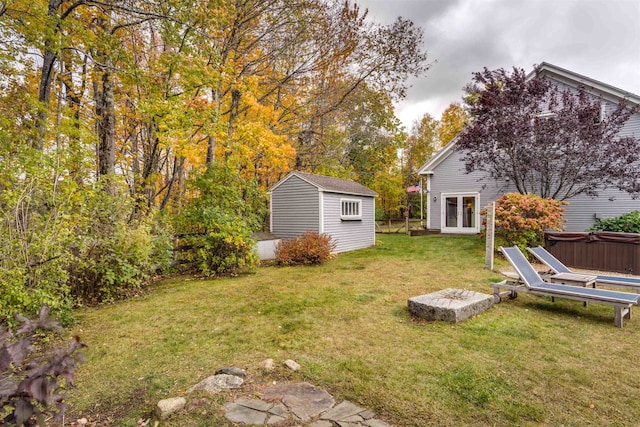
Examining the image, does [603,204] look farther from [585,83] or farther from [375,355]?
[375,355]

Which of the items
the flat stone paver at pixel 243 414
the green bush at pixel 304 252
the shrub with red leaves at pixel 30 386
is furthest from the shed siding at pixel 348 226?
the shrub with red leaves at pixel 30 386

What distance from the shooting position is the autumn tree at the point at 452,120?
2881cm

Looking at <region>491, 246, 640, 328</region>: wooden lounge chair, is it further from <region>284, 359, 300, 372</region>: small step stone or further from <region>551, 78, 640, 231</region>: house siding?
<region>551, 78, 640, 231</region>: house siding

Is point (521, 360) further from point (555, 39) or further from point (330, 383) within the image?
point (555, 39)

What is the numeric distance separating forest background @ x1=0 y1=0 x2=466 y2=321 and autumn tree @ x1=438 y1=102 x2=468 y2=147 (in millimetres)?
13943

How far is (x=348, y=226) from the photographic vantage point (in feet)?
46.2

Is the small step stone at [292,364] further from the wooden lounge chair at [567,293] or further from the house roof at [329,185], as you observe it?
the house roof at [329,185]

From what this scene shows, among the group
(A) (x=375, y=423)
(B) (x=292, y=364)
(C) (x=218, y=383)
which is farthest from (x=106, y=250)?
(A) (x=375, y=423)

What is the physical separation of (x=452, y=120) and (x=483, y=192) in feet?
52.3

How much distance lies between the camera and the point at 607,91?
1306 cm

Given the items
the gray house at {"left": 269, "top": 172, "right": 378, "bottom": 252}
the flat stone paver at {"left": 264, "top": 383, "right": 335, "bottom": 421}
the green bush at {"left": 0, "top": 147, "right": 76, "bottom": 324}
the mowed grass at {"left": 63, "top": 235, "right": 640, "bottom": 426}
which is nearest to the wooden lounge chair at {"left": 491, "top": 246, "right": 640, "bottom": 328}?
the mowed grass at {"left": 63, "top": 235, "right": 640, "bottom": 426}

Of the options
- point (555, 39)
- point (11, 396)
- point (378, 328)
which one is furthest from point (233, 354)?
point (555, 39)

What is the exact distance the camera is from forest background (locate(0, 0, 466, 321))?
4.96 metres

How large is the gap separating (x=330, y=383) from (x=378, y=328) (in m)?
1.73
